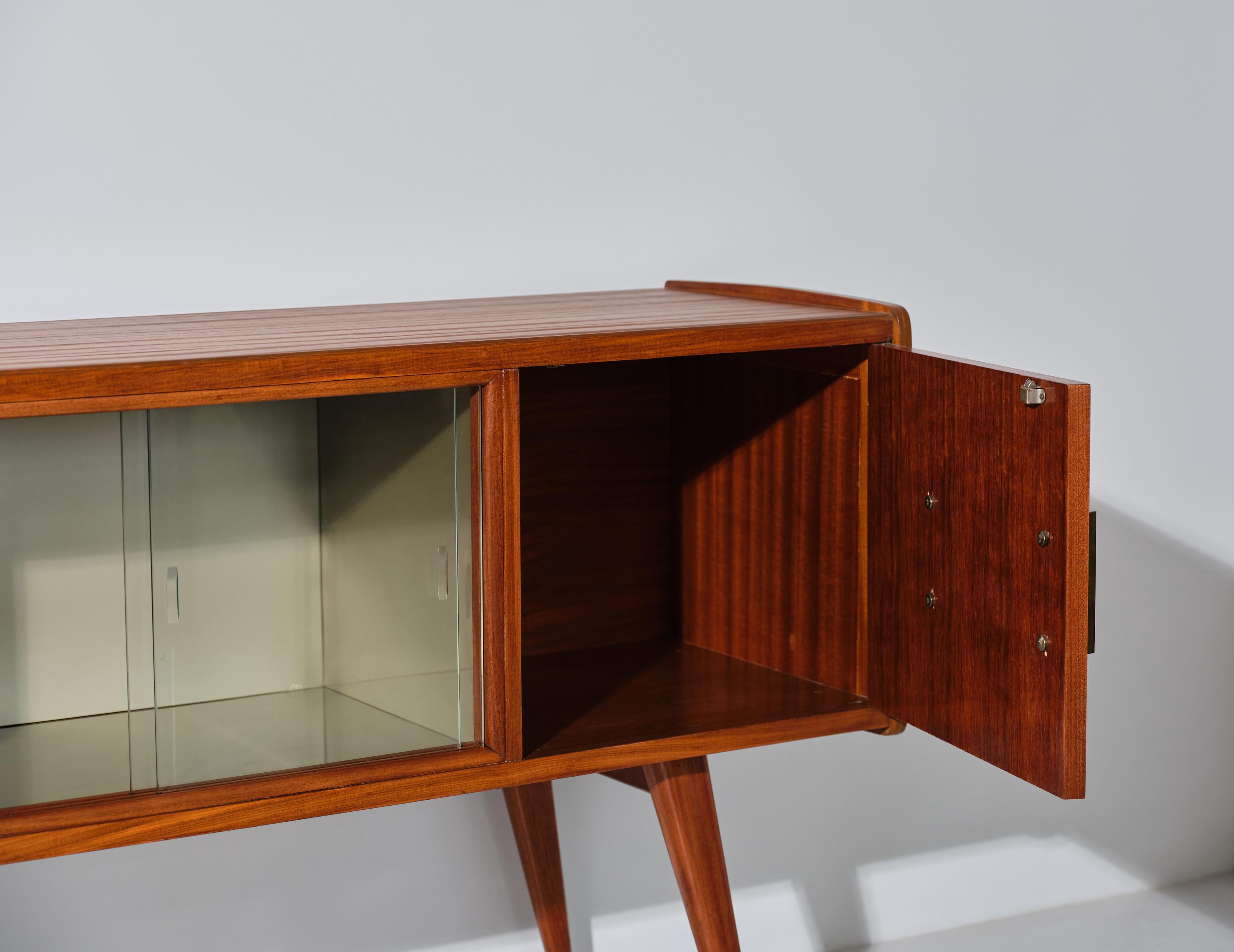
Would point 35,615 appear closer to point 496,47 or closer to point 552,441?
point 552,441

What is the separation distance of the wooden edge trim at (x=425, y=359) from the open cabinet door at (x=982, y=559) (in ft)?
0.20

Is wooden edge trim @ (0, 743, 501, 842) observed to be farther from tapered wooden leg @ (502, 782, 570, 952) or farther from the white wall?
the white wall

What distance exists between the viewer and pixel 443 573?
0.96m

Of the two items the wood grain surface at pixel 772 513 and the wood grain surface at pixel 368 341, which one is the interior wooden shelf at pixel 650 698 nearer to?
the wood grain surface at pixel 772 513

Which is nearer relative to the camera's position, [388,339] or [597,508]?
[388,339]

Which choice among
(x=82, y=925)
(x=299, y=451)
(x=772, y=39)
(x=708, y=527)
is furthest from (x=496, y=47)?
(x=82, y=925)

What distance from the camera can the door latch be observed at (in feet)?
Answer: 2.93

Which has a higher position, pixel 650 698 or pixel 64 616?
pixel 64 616

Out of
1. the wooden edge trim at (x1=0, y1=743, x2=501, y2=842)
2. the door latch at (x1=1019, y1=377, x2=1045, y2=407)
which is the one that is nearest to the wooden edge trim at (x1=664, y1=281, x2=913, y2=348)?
the door latch at (x1=1019, y1=377, x2=1045, y2=407)

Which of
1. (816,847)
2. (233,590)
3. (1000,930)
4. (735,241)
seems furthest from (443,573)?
(1000,930)

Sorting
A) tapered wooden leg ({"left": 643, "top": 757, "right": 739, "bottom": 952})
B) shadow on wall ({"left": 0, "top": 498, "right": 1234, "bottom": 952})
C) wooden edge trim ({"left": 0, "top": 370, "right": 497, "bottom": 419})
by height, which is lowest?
shadow on wall ({"left": 0, "top": 498, "right": 1234, "bottom": 952})

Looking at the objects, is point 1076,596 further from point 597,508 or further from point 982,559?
point 597,508

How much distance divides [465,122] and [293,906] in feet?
2.80

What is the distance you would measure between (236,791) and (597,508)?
0.52 meters
